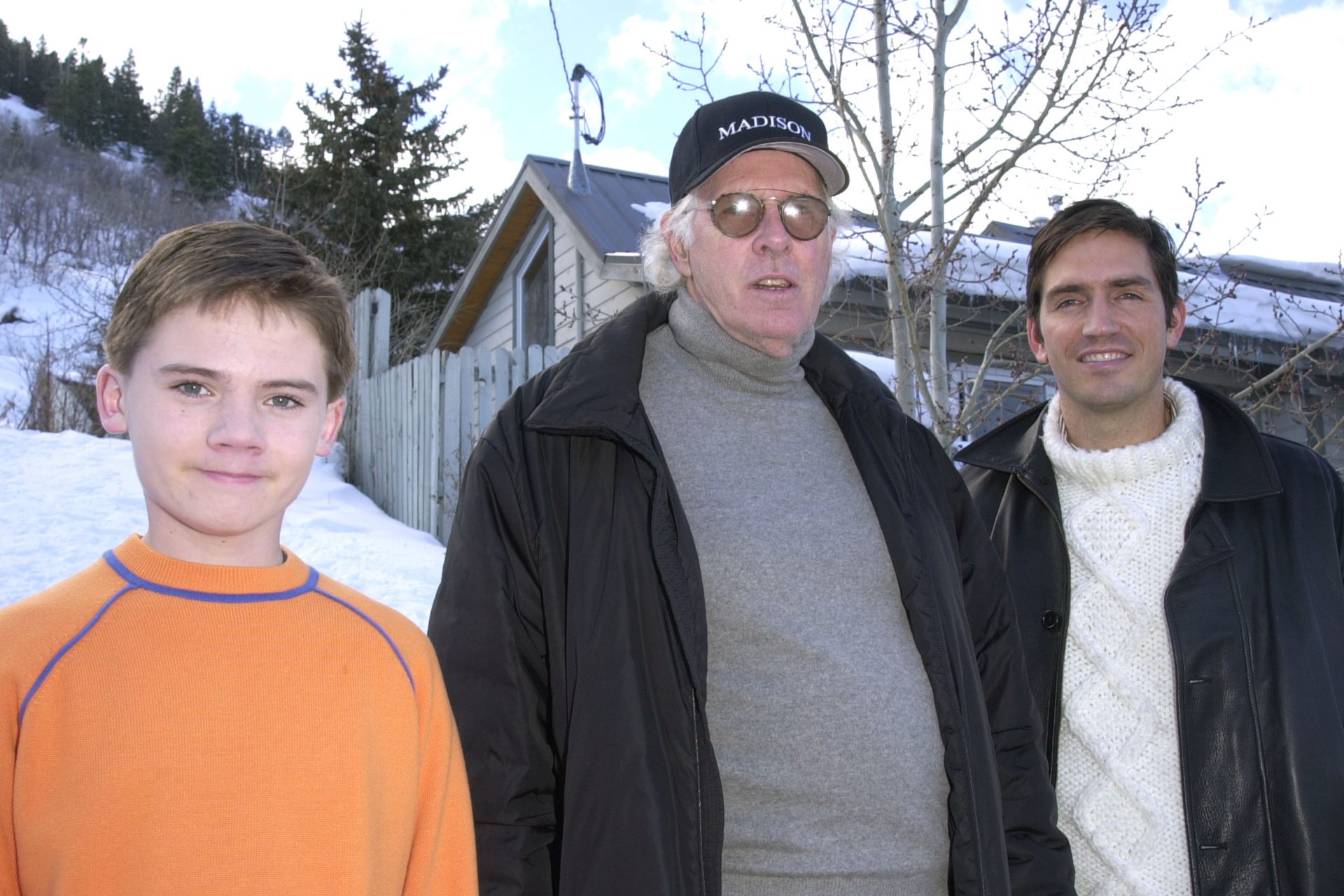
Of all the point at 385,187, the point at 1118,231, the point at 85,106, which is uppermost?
the point at 85,106

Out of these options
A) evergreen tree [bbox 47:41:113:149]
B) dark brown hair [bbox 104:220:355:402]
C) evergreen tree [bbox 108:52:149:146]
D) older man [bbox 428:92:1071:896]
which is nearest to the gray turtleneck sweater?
older man [bbox 428:92:1071:896]

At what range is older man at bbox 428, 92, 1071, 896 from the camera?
1.74 metres

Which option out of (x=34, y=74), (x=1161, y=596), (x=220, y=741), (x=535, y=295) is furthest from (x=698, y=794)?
(x=34, y=74)

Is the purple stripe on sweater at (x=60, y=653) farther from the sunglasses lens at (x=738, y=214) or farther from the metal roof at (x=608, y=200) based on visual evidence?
the metal roof at (x=608, y=200)

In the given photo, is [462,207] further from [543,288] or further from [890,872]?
[890,872]

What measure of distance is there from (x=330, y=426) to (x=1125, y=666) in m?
1.91

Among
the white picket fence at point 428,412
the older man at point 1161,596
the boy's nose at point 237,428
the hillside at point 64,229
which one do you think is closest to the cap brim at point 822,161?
the older man at point 1161,596

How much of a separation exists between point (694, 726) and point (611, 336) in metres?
0.84

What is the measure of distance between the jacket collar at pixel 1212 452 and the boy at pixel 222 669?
69.0 inches

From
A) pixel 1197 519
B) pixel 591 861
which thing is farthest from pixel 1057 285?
pixel 591 861

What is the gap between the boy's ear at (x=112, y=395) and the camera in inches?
61.2

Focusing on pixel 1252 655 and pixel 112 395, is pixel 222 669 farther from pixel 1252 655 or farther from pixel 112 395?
pixel 1252 655

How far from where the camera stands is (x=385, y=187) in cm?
2278

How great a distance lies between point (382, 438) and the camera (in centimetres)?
1005
